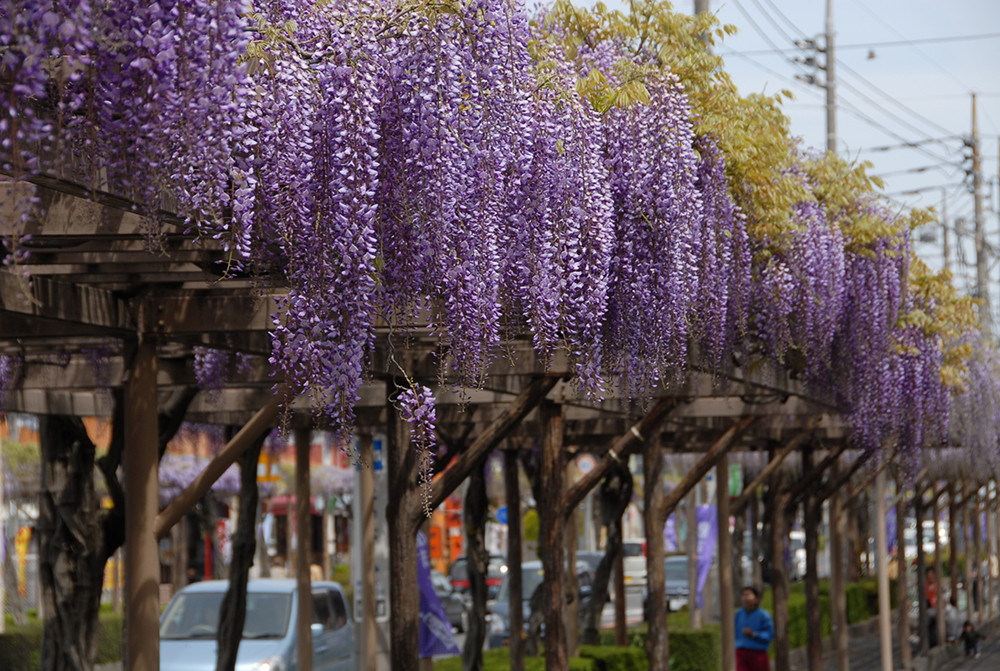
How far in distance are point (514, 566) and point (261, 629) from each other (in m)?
2.57

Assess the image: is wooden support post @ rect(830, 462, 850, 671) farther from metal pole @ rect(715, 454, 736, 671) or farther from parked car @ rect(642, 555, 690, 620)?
parked car @ rect(642, 555, 690, 620)

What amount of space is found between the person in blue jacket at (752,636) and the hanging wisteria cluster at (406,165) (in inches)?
245

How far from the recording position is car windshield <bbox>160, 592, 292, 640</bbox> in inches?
571

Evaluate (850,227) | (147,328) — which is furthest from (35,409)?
(850,227)

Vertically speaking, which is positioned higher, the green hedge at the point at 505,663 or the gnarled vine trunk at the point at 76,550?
the gnarled vine trunk at the point at 76,550

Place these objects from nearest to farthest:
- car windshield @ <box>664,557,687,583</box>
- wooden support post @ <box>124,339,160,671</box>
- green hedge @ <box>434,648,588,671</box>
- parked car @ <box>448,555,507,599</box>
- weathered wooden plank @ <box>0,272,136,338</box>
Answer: weathered wooden plank @ <box>0,272,136,338</box>, wooden support post @ <box>124,339,160,671</box>, green hedge @ <box>434,648,588,671</box>, parked car @ <box>448,555,507,599</box>, car windshield @ <box>664,557,687,583</box>

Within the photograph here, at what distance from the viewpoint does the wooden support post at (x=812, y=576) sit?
17.1 m

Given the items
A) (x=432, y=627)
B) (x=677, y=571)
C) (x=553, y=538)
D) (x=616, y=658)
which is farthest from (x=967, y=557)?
(x=553, y=538)

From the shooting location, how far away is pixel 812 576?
58.9ft

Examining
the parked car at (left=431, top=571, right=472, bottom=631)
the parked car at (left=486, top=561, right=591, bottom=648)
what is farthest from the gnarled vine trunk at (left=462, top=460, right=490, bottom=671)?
the parked car at (left=431, top=571, right=472, bottom=631)

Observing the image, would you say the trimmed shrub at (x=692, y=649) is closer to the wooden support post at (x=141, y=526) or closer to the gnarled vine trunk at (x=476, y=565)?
the gnarled vine trunk at (x=476, y=565)

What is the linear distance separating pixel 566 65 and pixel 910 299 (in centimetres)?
753

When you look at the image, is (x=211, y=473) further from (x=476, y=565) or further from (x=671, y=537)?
(x=671, y=537)

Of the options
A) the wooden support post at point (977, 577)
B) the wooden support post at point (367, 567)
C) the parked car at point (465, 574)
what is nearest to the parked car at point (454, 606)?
the parked car at point (465, 574)
